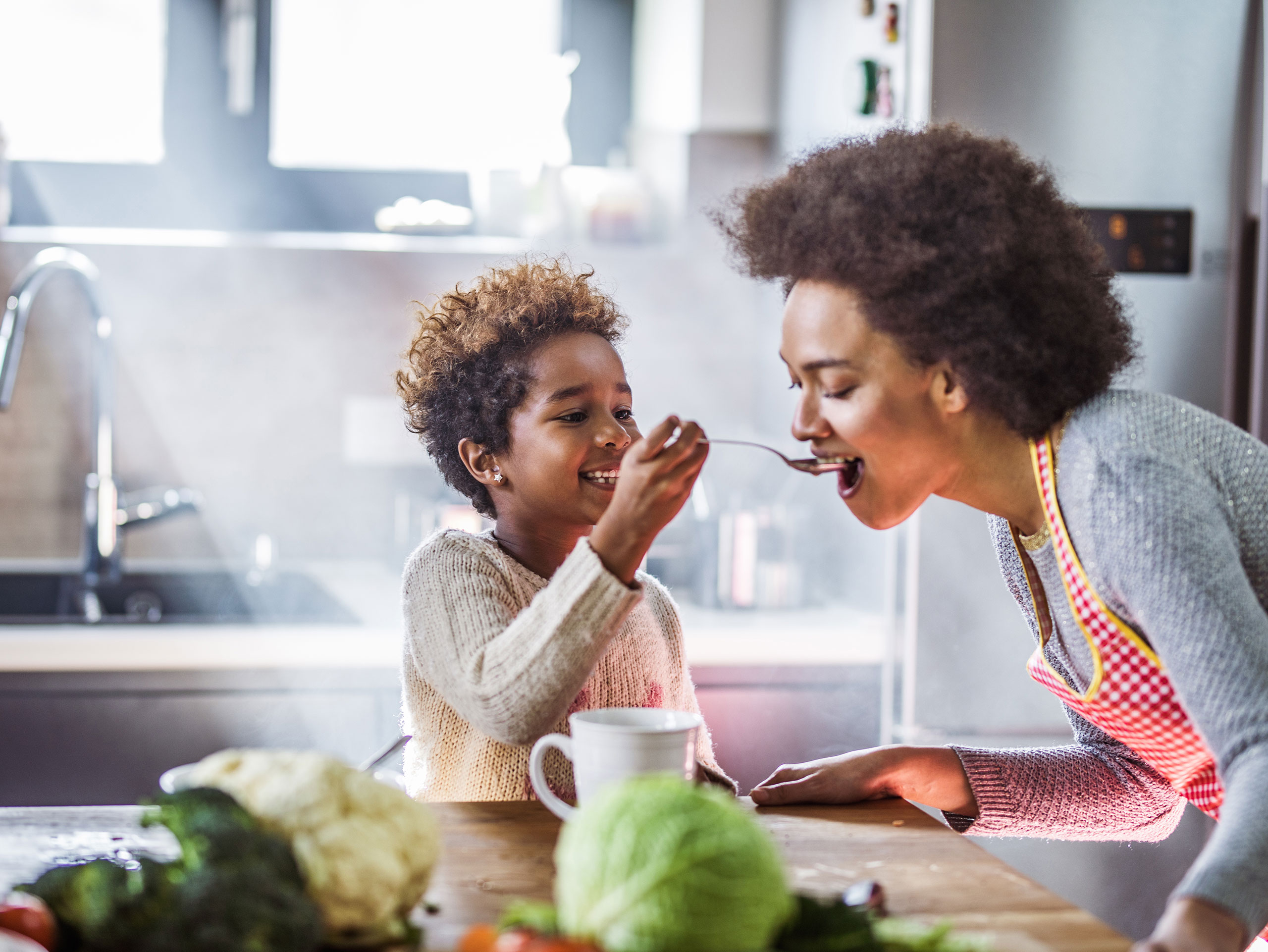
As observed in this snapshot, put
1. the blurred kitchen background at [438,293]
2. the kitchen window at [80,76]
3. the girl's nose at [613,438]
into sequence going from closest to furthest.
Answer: the girl's nose at [613,438], the blurred kitchen background at [438,293], the kitchen window at [80,76]

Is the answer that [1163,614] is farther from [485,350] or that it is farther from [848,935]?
[485,350]

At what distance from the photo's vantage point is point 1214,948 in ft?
2.46

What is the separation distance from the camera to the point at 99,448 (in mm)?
2291

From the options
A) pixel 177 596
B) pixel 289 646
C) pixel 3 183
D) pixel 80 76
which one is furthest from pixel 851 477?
pixel 80 76

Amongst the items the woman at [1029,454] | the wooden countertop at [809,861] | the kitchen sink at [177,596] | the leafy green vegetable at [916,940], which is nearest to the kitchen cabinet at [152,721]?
the kitchen sink at [177,596]

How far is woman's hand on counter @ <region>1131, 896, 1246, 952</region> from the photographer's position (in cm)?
74

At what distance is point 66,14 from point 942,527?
220 centimetres

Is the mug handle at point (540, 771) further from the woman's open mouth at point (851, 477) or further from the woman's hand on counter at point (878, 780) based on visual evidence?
the woman's open mouth at point (851, 477)

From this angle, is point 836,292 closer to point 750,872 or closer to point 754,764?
point 750,872

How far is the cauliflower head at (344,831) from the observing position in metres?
0.67

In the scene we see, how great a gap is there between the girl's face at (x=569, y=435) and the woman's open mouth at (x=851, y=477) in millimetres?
289

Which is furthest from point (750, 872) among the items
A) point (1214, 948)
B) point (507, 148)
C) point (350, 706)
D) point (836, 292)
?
point (507, 148)

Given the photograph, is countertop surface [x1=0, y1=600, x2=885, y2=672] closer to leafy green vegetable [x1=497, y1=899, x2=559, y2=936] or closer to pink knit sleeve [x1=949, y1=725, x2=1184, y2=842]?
pink knit sleeve [x1=949, y1=725, x2=1184, y2=842]

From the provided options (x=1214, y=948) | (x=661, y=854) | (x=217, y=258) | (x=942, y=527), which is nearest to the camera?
(x=661, y=854)
